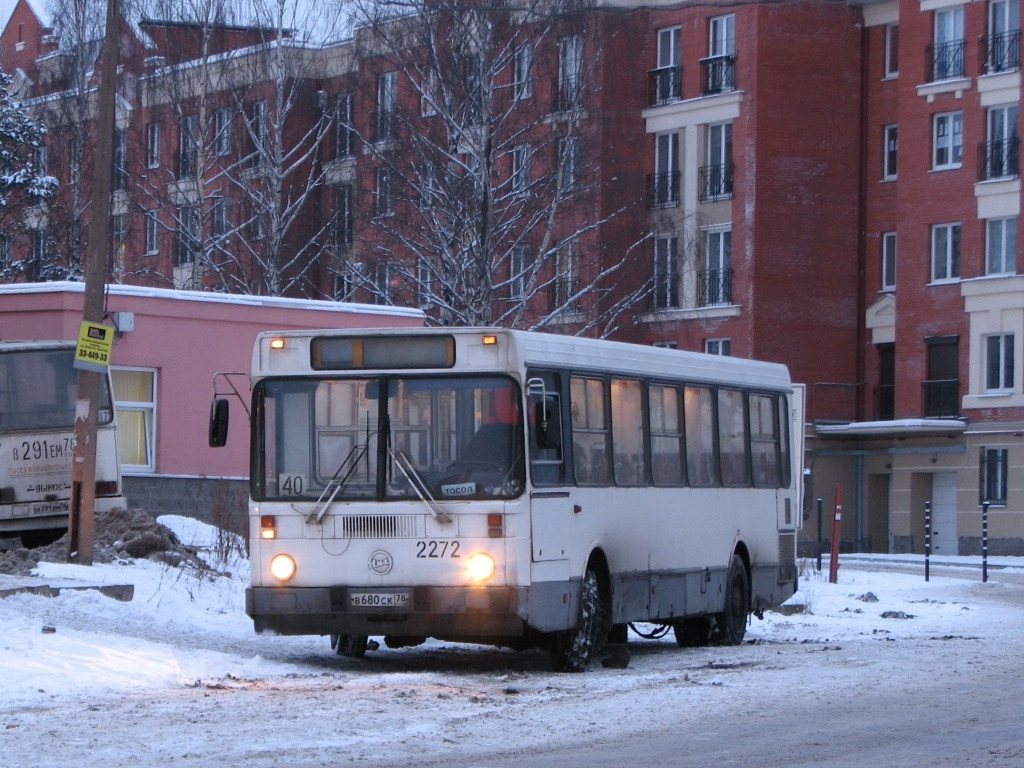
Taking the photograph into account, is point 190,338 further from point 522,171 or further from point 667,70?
point 667,70

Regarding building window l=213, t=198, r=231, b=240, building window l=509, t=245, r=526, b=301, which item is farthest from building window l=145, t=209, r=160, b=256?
building window l=509, t=245, r=526, b=301

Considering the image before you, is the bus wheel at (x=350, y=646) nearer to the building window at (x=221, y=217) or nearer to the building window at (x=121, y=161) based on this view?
the building window at (x=221, y=217)

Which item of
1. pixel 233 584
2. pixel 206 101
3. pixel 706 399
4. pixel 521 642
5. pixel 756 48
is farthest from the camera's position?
pixel 756 48

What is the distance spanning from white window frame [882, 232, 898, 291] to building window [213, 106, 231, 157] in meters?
18.9

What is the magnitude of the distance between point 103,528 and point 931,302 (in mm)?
34174

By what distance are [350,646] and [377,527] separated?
1.84 meters

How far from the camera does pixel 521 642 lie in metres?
16.2

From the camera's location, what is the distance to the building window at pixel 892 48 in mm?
56438

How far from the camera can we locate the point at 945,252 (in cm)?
5359

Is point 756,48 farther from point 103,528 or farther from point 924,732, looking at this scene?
point 924,732

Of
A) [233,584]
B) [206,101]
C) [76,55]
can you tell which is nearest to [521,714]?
[233,584]

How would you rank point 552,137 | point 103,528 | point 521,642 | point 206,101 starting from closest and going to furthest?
point 521,642 < point 103,528 < point 552,137 < point 206,101

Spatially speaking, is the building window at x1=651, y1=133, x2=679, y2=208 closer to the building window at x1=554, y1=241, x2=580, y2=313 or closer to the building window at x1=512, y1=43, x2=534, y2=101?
the building window at x1=554, y1=241, x2=580, y2=313

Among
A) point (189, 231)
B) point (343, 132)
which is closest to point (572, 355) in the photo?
point (189, 231)
